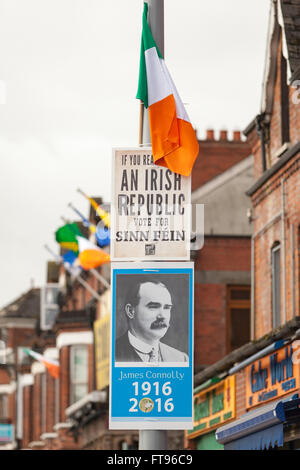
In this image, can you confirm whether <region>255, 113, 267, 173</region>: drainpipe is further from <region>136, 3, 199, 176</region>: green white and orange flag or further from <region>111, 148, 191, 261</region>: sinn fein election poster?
<region>111, 148, 191, 261</region>: sinn fein election poster

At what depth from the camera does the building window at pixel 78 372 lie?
159ft

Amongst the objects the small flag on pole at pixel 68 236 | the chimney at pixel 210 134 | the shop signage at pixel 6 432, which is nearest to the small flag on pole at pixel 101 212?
the small flag on pole at pixel 68 236

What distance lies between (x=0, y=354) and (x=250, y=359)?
5897 cm

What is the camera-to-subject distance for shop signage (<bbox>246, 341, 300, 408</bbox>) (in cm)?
1862

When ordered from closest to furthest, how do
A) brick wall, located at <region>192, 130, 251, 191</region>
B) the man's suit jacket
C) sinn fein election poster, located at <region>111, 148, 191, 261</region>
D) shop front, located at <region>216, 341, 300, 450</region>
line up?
the man's suit jacket, sinn fein election poster, located at <region>111, 148, 191, 261</region>, shop front, located at <region>216, 341, 300, 450</region>, brick wall, located at <region>192, 130, 251, 191</region>

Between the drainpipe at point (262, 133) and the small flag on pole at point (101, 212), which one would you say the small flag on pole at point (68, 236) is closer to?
the small flag on pole at point (101, 212)

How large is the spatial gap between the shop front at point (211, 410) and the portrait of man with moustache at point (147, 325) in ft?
44.5

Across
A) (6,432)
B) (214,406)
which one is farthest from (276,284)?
(6,432)

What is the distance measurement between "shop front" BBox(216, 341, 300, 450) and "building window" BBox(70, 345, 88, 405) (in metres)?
27.0

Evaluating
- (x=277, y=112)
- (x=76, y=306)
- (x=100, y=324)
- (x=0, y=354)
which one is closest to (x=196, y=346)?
(x=100, y=324)

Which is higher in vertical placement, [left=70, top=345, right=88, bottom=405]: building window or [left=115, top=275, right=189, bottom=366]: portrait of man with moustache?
[left=70, top=345, right=88, bottom=405]: building window

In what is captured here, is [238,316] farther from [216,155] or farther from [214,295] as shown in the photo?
[216,155]

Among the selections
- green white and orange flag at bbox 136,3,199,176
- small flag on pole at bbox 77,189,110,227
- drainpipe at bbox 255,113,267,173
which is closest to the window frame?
small flag on pole at bbox 77,189,110,227

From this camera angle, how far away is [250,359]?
70.2 ft
